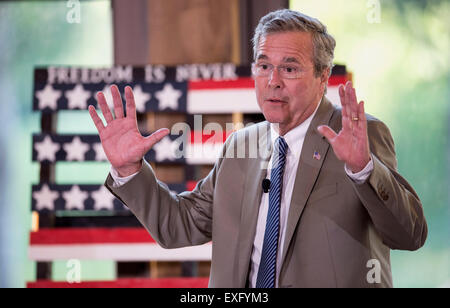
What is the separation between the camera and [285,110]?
1749 millimetres

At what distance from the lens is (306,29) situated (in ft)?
5.76

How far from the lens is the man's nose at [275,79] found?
68.0 inches

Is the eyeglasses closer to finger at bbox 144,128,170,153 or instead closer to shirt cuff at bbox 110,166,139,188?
finger at bbox 144,128,170,153

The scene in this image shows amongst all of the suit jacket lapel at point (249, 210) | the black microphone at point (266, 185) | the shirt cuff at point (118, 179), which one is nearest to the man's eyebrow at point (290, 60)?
the suit jacket lapel at point (249, 210)

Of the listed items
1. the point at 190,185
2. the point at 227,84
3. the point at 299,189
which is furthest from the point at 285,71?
the point at 190,185

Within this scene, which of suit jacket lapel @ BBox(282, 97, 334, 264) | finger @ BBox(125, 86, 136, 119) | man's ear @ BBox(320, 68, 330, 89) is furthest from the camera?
man's ear @ BBox(320, 68, 330, 89)

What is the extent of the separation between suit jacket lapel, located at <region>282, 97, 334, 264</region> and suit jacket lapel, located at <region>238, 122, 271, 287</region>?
0.47 ft

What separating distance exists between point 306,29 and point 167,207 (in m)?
0.77

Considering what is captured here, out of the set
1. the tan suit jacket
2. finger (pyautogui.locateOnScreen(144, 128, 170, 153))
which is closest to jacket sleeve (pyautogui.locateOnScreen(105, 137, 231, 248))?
the tan suit jacket

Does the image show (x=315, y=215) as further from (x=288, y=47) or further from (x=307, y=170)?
(x=288, y=47)

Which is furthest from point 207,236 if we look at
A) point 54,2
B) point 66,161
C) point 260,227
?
point 54,2

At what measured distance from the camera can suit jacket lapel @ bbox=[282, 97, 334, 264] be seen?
5.19 feet

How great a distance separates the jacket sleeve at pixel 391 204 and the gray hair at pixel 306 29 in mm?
373
